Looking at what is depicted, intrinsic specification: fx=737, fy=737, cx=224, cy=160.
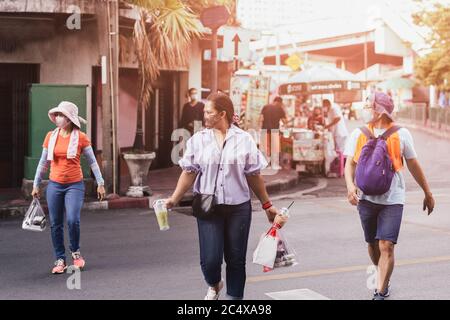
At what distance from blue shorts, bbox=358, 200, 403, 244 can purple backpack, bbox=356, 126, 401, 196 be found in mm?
179

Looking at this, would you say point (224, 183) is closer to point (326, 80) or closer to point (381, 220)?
point (381, 220)

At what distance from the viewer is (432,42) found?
41.8 m

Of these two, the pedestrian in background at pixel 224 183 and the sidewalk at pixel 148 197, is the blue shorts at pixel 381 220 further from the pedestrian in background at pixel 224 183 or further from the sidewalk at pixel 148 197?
the sidewalk at pixel 148 197

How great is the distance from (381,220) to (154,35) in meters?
9.90

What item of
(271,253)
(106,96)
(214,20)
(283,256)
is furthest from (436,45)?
(271,253)

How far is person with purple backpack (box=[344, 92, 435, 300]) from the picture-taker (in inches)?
230

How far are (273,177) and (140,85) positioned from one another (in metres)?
3.72

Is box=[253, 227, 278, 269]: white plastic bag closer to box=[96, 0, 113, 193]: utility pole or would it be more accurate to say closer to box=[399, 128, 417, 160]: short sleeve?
box=[399, 128, 417, 160]: short sleeve

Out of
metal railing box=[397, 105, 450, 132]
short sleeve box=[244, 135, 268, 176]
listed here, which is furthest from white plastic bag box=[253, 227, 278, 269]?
metal railing box=[397, 105, 450, 132]

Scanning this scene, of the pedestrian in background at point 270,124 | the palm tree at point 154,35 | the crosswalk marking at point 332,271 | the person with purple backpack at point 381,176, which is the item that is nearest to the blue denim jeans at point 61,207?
the crosswalk marking at point 332,271

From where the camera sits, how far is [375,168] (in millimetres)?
5824

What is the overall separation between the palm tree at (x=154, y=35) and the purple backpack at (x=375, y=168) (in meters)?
8.20

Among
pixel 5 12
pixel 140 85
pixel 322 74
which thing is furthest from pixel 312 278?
pixel 322 74

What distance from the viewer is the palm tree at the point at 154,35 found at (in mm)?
13930
